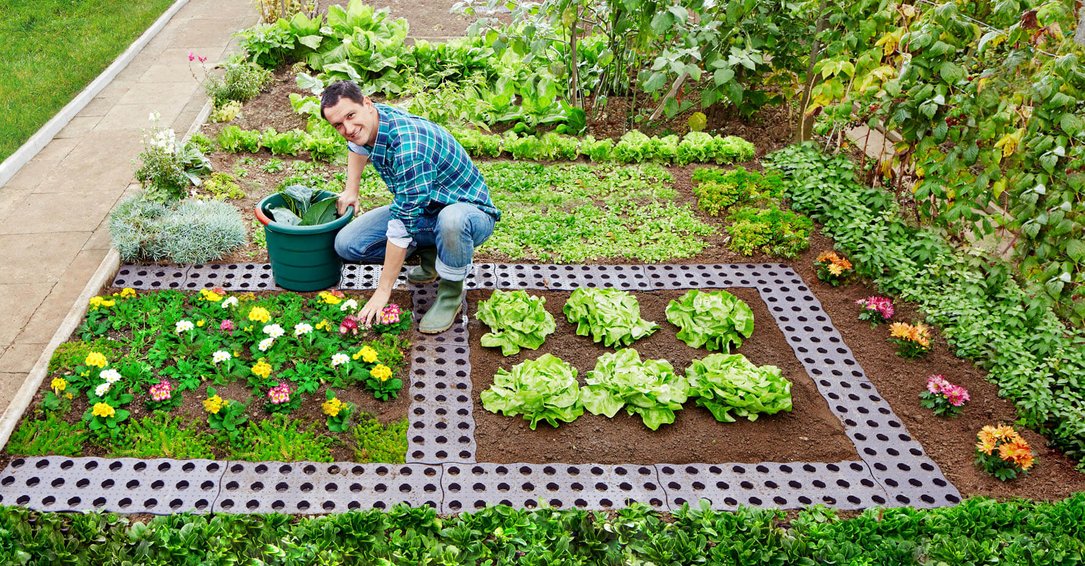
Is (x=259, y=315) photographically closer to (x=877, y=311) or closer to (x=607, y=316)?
(x=607, y=316)

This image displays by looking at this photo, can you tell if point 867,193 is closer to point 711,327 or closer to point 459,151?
point 711,327

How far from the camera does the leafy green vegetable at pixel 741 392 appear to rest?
12.3ft

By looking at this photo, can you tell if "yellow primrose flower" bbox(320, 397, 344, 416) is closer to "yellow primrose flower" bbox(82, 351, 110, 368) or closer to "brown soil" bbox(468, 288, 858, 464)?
"brown soil" bbox(468, 288, 858, 464)

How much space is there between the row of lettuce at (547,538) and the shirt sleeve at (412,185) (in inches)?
61.8

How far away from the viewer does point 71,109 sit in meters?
6.61

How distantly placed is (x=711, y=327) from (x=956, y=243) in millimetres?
1870

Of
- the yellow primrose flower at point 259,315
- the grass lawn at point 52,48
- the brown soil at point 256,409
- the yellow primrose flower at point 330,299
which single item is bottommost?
the grass lawn at point 52,48

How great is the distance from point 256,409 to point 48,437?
82 cm

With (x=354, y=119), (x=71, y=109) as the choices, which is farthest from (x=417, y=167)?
(x=71, y=109)

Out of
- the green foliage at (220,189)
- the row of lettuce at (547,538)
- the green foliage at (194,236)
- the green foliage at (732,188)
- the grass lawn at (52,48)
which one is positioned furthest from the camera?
the grass lawn at (52,48)

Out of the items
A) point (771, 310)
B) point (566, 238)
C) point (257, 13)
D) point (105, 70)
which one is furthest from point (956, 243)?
point (257, 13)

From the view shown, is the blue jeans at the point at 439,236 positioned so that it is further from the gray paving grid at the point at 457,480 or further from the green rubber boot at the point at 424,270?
the gray paving grid at the point at 457,480

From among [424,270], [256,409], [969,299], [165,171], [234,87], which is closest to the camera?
[256,409]

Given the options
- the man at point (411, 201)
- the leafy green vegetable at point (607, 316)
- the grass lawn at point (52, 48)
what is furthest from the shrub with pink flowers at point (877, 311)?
the grass lawn at point (52, 48)
